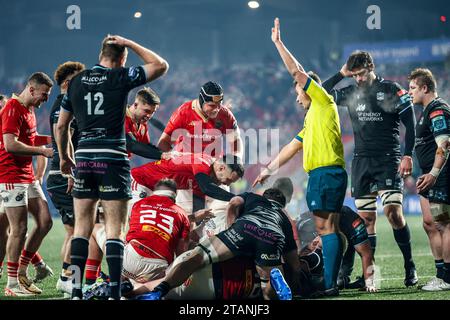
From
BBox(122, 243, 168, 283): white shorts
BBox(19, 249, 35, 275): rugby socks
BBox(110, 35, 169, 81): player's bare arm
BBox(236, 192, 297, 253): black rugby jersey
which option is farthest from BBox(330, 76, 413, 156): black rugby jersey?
BBox(19, 249, 35, 275): rugby socks

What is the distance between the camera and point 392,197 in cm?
793

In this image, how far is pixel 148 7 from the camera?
3073 cm

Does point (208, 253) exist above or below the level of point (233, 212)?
below

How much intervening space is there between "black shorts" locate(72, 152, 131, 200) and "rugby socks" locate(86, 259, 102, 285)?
1005 mm

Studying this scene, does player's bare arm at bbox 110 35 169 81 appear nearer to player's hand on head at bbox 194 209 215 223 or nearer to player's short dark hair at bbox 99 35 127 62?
player's short dark hair at bbox 99 35 127 62

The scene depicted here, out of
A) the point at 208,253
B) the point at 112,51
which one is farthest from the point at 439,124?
the point at 112,51

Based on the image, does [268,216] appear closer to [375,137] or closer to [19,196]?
[375,137]

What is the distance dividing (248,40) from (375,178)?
83.5 feet

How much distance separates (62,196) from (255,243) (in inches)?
105

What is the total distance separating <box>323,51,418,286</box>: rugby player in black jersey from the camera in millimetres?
7895

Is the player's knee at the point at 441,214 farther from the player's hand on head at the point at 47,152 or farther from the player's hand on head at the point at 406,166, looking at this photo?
the player's hand on head at the point at 47,152

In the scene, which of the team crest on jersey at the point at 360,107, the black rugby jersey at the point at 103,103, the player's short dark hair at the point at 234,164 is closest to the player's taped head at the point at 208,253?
the black rugby jersey at the point at 103,103
